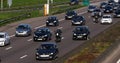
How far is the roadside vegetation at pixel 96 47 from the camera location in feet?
119

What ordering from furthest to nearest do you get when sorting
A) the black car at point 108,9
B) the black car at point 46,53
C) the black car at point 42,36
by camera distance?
the black car at point 108,9
the black car at point 42,36
the black car at point 46,53

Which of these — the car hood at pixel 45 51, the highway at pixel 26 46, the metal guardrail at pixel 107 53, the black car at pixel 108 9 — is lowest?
the black car at pixel 108 9

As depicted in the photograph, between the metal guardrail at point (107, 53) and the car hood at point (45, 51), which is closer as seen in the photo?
the metal guardrail at point (107, 53)

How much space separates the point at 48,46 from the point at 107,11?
5736cm

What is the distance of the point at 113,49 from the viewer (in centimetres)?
4394

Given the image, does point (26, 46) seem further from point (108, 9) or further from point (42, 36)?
point (108, 9)

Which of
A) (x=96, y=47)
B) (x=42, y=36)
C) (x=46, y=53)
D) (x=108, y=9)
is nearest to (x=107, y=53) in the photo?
(x=96, y=47)

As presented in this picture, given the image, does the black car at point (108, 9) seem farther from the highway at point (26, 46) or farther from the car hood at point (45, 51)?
the car hood at point (45, 51)

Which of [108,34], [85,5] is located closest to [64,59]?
[108,34]

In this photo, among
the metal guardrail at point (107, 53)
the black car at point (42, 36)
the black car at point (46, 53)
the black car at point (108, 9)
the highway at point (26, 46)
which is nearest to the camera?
the metal guardrail at point (107, 53)

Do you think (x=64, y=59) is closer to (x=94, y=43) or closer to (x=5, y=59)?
(x=5, y=59)

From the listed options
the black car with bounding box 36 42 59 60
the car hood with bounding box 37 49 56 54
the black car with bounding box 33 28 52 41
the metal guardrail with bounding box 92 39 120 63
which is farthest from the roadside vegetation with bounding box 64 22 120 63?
the black car with bounding box 33 28 52 41

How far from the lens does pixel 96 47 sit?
44312mm

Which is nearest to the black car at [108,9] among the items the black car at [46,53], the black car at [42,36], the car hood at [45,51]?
the black car at [42,36]
